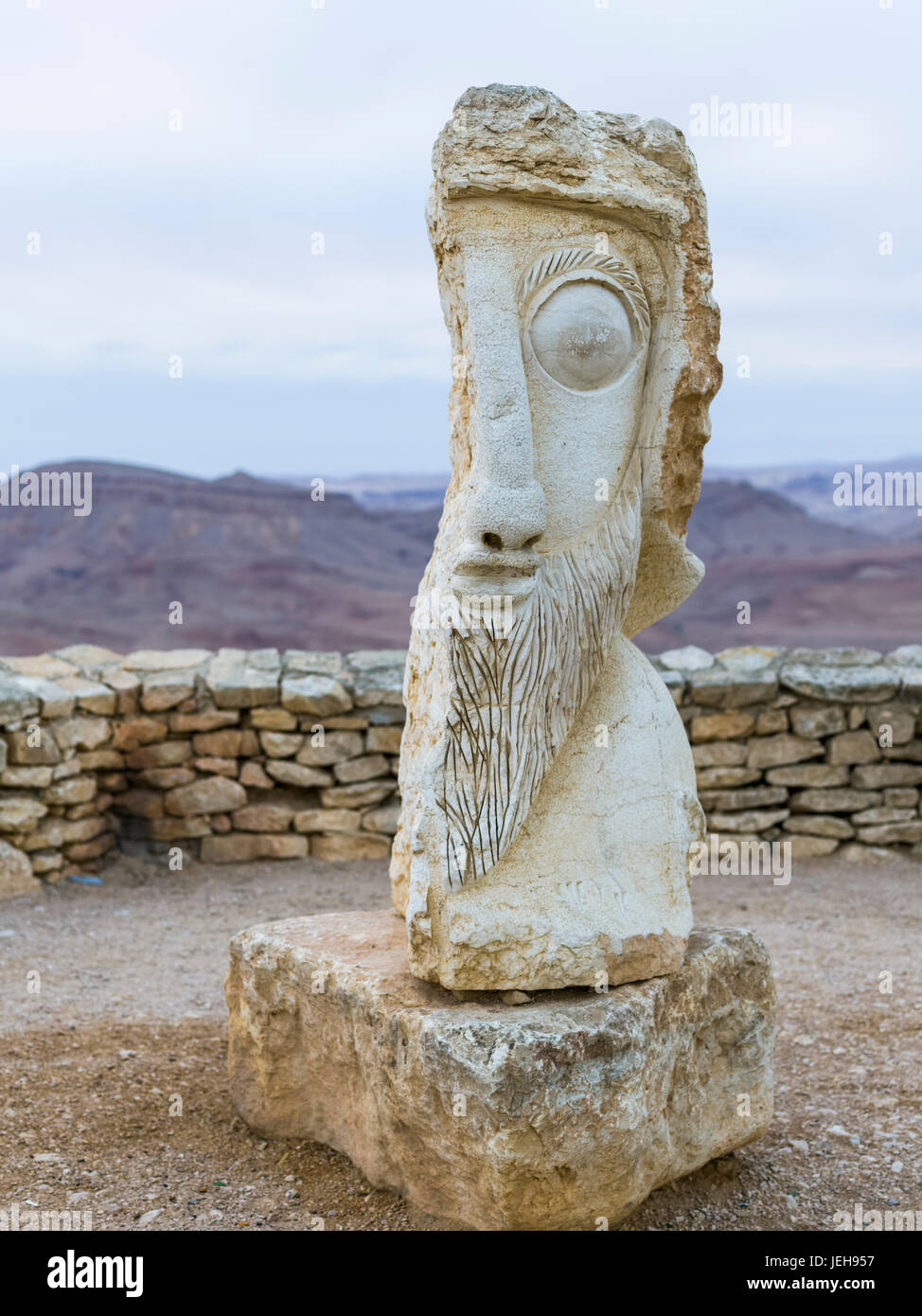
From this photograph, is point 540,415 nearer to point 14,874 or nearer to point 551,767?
point 551,767

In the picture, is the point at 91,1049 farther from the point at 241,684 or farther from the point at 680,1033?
the point at 241,684

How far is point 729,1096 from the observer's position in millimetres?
3260

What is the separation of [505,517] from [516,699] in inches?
16.3

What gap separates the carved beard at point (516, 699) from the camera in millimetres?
2898

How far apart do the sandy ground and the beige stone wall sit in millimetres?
396

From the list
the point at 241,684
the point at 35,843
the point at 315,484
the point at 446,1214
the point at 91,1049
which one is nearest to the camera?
the point at 446,1214

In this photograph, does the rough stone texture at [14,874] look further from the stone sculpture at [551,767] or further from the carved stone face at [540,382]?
the carved stone face at [540,382]

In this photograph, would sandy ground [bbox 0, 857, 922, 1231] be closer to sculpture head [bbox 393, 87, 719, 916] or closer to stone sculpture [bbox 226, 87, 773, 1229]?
stone sculpture [bbox 226, 87, 773, 1229]

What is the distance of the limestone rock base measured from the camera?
2.75 metres

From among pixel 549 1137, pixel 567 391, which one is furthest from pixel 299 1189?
pixel 567 391

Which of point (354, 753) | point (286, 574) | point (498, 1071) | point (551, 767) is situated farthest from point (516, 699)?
point (286, 574)

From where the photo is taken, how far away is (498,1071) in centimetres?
271

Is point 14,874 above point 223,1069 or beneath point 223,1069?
above

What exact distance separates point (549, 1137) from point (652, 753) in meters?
0.92
